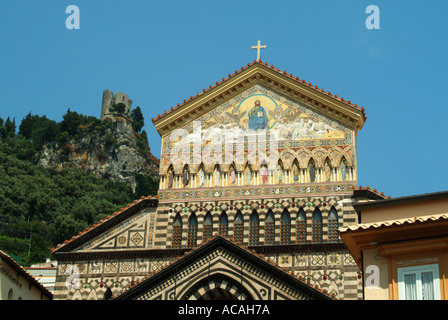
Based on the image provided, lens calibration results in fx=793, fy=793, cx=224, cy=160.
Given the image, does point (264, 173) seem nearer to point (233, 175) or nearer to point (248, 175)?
point (248, 175)

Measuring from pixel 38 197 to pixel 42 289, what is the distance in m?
70.7

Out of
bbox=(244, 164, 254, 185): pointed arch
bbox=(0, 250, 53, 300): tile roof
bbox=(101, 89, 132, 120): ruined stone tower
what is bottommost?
bbox=(0, 250, 53, 300): tile roof

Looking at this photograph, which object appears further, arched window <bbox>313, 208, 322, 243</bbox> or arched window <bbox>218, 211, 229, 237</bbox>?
arched window <bbox>218, 211, 229, 237</bbox>

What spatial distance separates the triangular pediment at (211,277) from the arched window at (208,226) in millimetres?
7233

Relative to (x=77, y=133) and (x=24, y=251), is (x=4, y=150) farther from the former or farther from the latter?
(x=24, y=251)

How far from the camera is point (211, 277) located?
1049 inches

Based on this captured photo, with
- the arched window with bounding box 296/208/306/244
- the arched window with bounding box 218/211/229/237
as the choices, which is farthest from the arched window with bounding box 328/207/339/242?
the arched window with bounding box 218/211/229/237

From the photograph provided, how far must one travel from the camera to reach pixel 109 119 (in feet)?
428

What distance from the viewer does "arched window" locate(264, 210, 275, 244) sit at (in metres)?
33.7

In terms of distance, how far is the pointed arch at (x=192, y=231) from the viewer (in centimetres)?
3428

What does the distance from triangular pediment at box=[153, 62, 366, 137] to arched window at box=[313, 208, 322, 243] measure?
404 cm

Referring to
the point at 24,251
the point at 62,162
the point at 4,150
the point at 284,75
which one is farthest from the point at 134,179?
the point at 284,75

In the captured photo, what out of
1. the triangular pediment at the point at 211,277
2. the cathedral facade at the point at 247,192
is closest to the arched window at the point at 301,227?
the cathedral facade at the point at 247,192

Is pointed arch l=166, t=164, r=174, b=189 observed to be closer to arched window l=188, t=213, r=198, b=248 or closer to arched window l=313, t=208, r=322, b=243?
A: arched window l=188, t=213, r=198, b=248
